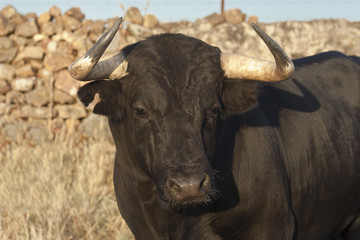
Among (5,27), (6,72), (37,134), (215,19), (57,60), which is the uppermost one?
(5,27)

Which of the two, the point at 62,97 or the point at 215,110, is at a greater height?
the point at 215,110

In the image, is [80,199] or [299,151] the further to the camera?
[80,199]

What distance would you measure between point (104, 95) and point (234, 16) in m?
7.00

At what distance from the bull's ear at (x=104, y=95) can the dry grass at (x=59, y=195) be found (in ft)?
4.85

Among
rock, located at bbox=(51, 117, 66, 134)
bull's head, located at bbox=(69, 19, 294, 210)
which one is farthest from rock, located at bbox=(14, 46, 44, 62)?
bull's head, located at bbox=(69, 19, 294, 210)

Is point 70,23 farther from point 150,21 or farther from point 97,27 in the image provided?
point 150,21

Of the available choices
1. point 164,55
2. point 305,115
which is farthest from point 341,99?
point 164,55

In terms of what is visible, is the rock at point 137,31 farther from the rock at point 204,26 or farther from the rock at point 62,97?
the rock at point 62,97

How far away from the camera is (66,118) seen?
933 centimetres

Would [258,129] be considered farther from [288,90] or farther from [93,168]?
[93,168]

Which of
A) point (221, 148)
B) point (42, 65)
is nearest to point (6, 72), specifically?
point (42, 65)

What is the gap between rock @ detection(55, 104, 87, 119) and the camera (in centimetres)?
923

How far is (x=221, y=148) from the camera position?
3.20m

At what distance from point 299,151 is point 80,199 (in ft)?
8.51
